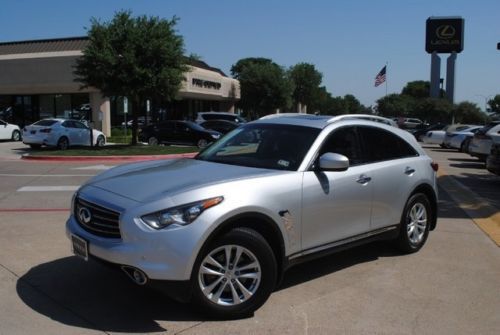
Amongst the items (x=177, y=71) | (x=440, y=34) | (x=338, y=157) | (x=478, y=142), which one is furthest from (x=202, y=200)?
(x=440, y=34)

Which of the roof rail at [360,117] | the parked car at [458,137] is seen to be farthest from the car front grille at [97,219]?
the parked car at [458,137]

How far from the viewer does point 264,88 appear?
56.5 m

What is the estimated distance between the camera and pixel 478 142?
59.5 ft

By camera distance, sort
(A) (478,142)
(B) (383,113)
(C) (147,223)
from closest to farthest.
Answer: (C) (147,223) → (A) (478,142) → (B) (383,113)

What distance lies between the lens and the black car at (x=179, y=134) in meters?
25.8

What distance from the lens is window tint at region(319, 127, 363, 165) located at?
543 centimetres

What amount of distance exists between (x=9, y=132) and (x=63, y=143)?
7.44 m

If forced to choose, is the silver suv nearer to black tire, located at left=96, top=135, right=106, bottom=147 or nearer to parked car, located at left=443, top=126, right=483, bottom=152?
black tire, located at left=96, top=135, right=106, bottom=147

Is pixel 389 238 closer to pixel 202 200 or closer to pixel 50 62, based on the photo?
pixel 202 200

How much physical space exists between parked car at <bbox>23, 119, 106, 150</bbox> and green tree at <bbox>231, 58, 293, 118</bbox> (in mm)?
33822

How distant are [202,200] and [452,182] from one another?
434 inches

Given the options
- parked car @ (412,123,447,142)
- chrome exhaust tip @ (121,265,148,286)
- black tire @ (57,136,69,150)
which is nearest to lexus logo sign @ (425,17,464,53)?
parked car @ (412,123,447,142)

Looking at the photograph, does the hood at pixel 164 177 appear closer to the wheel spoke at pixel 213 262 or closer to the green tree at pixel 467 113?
the wheel spoke at pixel 213 262

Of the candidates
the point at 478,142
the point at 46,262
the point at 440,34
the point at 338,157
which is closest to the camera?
the point at 338,157
